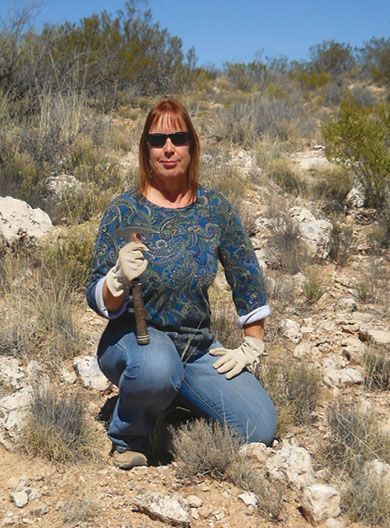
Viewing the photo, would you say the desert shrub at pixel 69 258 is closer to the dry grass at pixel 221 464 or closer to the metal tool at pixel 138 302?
the metal tool at pixel 138 302

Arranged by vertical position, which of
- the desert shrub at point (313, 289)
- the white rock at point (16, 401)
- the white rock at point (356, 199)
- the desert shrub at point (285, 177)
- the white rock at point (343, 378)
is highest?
the desert shrub at point (285, 177)

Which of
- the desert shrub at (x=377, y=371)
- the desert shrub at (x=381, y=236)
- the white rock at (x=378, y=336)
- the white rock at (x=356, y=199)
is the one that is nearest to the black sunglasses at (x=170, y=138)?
the desert shrub at (x=377, y=371)

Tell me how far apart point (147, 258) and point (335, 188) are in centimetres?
414

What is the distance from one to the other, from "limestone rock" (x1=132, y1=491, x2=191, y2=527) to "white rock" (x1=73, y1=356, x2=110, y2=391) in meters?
0.89

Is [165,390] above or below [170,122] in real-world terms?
below

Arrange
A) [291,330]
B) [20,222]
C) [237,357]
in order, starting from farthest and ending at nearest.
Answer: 1. [20,222]
2. [291,330]
3. [237,357]

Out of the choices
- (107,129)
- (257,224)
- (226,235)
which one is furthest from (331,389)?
(107,129)

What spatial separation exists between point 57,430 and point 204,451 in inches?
24.3

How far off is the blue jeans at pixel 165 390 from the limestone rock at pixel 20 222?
6.32 ft

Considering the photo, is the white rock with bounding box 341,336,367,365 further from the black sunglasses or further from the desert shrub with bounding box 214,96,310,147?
the desert shrub with bounding box 214,96,310,147

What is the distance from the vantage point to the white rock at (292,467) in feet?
8.05

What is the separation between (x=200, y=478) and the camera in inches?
98.0

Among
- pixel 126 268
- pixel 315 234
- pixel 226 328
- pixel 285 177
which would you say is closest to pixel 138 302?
pixel 126 268

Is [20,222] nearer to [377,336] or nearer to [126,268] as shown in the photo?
[126,268]
